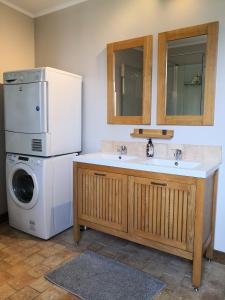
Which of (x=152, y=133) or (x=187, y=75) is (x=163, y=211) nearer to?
(x=152, y=133)

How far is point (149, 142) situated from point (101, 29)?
1390 mm

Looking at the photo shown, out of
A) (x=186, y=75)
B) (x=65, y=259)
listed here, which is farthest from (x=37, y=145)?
(x=186, y=75)

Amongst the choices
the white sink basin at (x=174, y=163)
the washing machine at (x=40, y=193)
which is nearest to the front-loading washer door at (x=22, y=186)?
the washing machine at (x=40, y=193)

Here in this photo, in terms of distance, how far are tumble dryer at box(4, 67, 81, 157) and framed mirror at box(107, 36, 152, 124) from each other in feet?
1.42

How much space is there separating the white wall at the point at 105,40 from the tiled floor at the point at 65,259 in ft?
1.69

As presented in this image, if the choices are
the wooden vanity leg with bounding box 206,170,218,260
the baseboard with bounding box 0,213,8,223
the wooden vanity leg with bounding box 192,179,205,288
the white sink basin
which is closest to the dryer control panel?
the white sink basin

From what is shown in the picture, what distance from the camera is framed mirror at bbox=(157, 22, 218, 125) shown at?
2205mm

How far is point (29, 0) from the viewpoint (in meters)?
2.94

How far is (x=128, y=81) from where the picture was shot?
8.84ft

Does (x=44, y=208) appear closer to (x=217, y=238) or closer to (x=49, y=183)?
(x=49, y=183)

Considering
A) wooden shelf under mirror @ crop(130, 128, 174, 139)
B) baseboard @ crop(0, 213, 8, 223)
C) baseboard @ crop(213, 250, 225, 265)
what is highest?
wooden shelf under mirror @ crop(130, 128, 174, 139)

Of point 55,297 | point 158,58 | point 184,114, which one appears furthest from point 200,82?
point 55,297

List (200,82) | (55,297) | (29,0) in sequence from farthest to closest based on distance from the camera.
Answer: (29,0) → (200,82) → (55,297)

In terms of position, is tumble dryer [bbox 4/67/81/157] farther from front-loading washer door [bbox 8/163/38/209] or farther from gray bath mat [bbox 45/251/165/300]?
gray bath mat [bbox 45/251/165/300]
